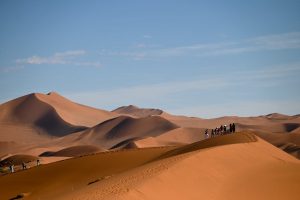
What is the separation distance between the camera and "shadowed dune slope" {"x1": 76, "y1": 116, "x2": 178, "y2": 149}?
341 feet

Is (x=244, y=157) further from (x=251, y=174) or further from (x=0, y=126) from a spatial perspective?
(x=0, y=126)

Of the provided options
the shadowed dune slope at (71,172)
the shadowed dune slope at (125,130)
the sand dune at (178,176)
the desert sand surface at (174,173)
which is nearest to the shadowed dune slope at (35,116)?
the shadowed dune slope at (125,130)

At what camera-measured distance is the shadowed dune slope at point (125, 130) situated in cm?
10406

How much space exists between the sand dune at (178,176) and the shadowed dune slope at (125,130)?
67549 mm

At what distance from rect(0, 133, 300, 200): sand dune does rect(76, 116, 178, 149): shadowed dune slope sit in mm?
67549

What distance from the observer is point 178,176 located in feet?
59.6

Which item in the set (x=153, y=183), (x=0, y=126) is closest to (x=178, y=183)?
(x=153, y=183)

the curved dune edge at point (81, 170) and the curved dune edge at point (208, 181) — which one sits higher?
the curved dune edge at point (208, 181)

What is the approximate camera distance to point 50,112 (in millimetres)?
130875

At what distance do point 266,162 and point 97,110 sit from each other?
445ft

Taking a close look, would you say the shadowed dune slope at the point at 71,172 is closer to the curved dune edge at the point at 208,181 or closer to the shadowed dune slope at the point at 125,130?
the curved dune edge at the point at 208,181

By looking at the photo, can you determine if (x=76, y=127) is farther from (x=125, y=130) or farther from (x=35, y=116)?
(x=125, y=130)

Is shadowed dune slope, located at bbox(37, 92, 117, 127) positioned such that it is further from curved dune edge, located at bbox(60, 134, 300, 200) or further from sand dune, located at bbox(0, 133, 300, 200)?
curved dune edge, located at bbox(60, 134, 300, 200)

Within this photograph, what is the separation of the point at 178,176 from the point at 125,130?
91938 millimetres
